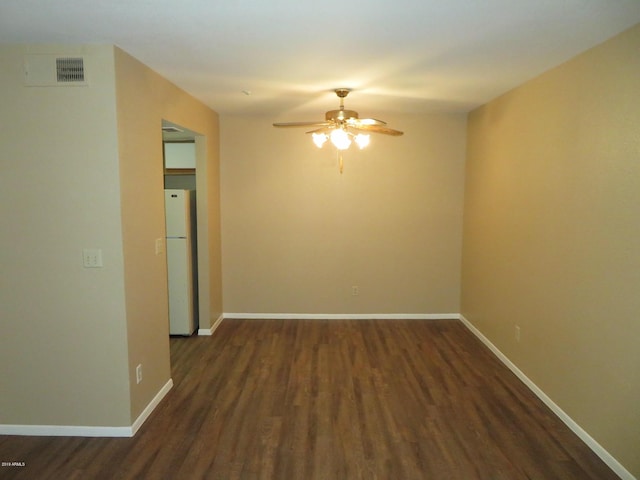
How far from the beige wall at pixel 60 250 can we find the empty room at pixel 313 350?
0.01 meters

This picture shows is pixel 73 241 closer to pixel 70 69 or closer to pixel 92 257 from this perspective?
pixel 92 257

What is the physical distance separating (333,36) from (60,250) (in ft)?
7.23

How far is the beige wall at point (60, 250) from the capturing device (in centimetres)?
240

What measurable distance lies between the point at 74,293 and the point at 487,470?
286cm

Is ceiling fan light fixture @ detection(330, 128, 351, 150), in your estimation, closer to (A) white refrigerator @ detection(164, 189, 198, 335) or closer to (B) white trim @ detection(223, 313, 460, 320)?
(A) white refrigerator @ detection(164, 189, 198, 335)

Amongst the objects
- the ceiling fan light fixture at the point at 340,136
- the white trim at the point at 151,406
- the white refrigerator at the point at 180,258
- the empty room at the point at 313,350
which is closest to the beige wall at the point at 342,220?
the white refrigerator at the point at 180,258

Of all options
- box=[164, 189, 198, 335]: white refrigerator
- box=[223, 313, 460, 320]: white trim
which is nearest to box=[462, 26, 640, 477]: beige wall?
box=[223, 313, 460, 320]: white trim

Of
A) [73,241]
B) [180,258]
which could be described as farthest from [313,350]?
[73,241]

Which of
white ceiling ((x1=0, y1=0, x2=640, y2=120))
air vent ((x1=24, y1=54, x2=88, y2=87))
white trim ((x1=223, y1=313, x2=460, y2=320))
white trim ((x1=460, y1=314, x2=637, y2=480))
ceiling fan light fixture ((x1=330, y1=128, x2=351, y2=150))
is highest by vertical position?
white ceiling ((x1=0, y1=0, x2=640, y2=120))

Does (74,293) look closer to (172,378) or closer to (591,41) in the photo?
(172,378)

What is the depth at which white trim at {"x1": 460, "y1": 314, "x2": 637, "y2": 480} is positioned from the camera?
224 centimetres

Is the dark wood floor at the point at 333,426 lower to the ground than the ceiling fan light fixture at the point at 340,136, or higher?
lower

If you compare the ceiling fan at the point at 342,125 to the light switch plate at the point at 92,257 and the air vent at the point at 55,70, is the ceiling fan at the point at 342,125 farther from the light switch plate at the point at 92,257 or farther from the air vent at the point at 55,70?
the light switch plate at the point at 92,257

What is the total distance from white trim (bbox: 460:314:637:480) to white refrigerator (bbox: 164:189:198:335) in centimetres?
339
